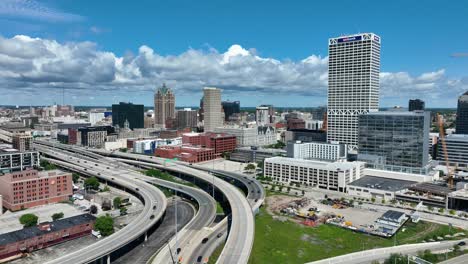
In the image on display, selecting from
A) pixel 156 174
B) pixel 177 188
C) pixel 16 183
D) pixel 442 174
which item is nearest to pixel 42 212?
pixel 16 183

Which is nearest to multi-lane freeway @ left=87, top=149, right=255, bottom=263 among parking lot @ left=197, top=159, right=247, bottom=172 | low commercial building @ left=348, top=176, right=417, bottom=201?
parking lot @ left=197, top=159, right=247, bottom=172

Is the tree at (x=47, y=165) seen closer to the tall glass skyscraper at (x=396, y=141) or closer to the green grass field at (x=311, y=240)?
the green grass field at (x=311, y=240)

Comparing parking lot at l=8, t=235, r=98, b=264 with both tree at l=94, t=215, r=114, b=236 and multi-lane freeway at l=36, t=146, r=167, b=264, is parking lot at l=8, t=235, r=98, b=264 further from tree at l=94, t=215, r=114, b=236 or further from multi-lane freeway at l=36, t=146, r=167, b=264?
multi-lane freeway at l=36, t=146, r=167, b=264

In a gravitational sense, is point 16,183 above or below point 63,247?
above

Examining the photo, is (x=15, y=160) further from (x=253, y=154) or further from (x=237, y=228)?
(x=237, y=228)

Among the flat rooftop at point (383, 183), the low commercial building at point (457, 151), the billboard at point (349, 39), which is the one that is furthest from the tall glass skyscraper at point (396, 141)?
the billboard at point (349, 39)

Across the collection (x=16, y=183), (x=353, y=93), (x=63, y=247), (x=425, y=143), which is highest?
(x=353, y=93)

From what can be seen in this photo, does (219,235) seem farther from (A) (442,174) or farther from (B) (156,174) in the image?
(A) (442,174)
